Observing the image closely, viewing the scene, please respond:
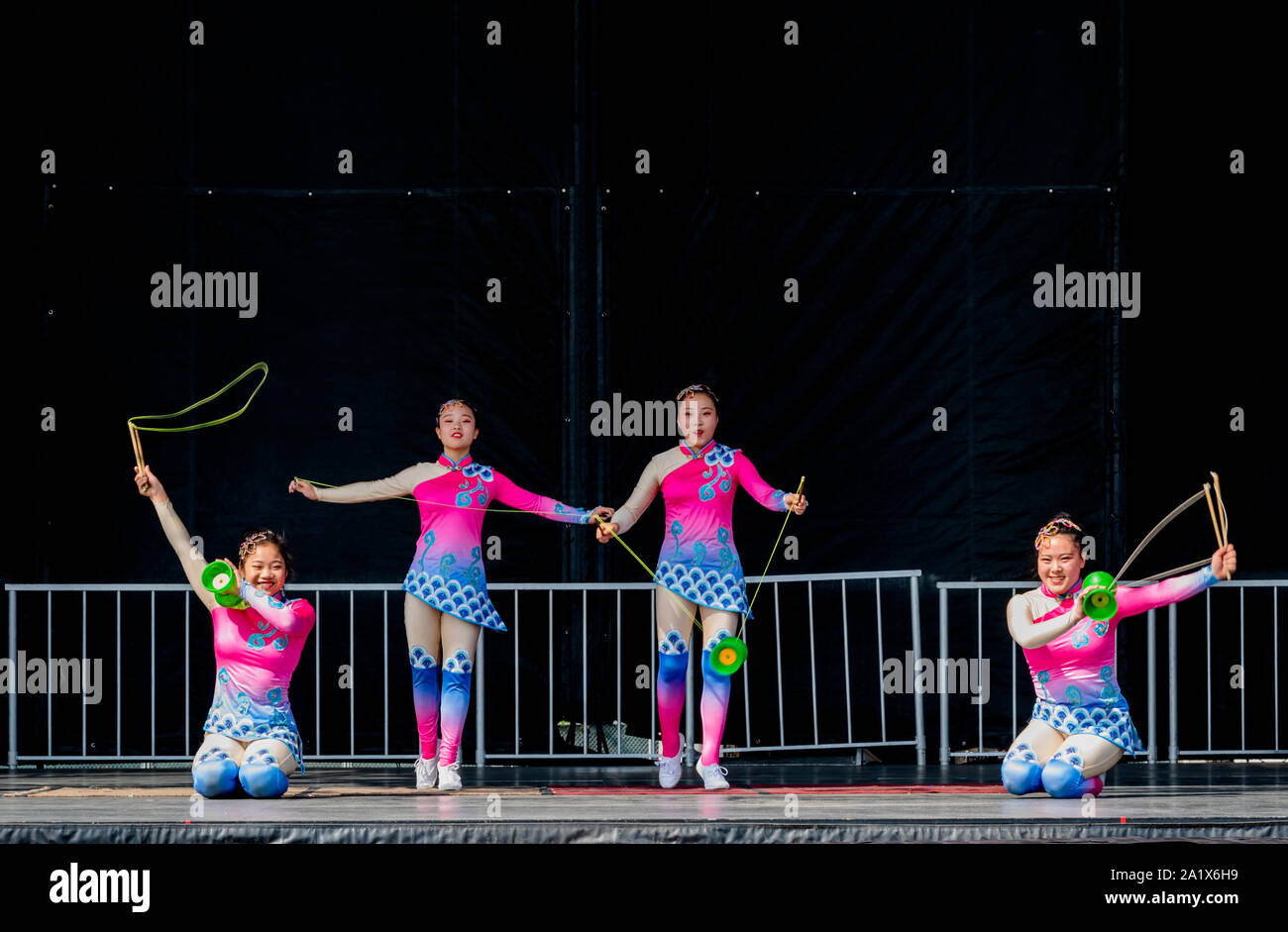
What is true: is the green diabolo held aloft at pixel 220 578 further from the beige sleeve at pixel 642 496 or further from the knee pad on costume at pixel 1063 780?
the knee pad on costume at pixel 1063 780

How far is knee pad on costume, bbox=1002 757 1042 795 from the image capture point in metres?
6.09

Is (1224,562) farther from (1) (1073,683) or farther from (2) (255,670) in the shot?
(2) (255,670)

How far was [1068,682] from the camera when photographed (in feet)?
20.2

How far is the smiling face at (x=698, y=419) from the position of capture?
22.8ft

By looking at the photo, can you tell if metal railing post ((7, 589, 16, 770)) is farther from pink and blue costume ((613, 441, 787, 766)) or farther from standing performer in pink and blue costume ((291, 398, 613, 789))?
pink and blue costume ((613, 441, 787, 766))

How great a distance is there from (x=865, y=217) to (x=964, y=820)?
407 cm

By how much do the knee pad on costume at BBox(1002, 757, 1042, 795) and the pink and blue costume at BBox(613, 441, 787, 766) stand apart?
1.19 metres

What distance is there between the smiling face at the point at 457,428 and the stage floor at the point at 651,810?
137 centimetres

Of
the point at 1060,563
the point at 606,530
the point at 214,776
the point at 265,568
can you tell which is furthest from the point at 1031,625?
the point at 214,776

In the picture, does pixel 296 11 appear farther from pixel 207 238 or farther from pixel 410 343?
pixel 410 343

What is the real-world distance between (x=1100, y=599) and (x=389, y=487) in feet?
9.37

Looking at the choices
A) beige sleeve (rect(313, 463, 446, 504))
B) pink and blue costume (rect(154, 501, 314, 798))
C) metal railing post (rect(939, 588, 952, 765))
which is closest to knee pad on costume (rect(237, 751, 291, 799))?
pink and blue costume (rect(154, 501, 314, 798))
